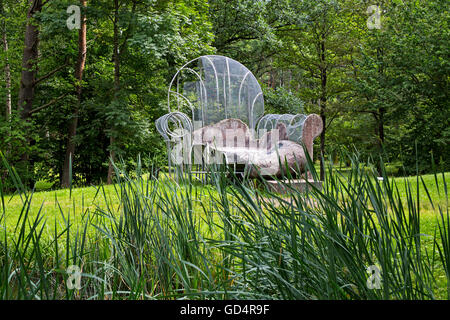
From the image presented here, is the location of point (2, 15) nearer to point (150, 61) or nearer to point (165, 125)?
point (150, 61)

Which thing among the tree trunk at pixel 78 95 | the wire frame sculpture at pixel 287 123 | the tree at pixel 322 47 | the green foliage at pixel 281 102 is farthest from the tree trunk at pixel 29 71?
the tree at pixel 322 47

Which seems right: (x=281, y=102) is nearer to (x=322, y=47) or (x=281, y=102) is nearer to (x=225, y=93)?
(x=322, y=47)

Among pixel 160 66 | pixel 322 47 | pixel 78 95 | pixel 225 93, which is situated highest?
pixel 322 47

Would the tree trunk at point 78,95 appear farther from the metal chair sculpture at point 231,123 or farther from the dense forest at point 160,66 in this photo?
the metal chair sculpture at point 231,123

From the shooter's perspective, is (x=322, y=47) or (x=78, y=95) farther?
(x=322, y=47)

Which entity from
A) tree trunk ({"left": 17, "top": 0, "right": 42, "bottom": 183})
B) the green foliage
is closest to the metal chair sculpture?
tree trunk ({"left": 17, "top": 0, "right": 42, "bottom": 183})

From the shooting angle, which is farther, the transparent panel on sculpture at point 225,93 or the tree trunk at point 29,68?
the tree trunk at point 29,68

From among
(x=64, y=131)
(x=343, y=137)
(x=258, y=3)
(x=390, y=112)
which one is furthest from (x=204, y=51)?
(x=343, y=137)

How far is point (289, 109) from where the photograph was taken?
1155 cm

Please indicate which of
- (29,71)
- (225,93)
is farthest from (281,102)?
(29,71)

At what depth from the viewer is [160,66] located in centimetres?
920

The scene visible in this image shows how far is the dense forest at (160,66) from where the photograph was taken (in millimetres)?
7688
